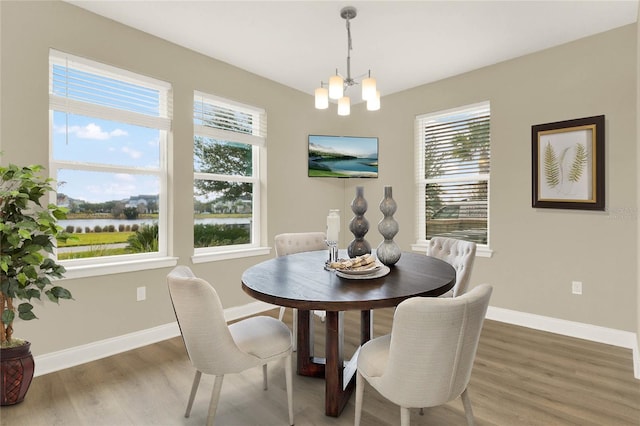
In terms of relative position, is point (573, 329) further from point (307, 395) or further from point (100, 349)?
point (100, 349)

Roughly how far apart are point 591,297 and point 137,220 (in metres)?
4.09

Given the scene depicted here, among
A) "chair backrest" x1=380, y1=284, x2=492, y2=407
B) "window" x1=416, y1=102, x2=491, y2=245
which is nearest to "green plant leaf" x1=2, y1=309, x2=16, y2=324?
"chair backrest" x1=380, y1=284, x2=492, y2=407

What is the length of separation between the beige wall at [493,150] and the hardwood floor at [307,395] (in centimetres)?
43

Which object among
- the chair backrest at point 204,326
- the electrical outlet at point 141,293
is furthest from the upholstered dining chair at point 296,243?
the chair backrest at point 204,326

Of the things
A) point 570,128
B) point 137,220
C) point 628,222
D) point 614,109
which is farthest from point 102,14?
point 628,222

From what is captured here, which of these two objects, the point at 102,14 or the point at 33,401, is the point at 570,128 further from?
the point at 33,401

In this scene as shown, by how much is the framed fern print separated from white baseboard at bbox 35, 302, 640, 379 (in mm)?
1081

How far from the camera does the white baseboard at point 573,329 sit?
2847mm

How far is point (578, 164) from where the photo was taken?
3.09 m

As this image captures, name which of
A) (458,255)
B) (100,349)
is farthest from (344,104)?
(100,349)

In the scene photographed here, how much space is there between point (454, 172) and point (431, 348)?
10.2 feet

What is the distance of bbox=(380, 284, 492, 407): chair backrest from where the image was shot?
49.4 inches

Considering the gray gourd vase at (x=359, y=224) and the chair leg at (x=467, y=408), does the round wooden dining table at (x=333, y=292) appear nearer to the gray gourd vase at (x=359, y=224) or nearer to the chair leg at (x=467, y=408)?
the gray gourd vase at (x=359, y=224)

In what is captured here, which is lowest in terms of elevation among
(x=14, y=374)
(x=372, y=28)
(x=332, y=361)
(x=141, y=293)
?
(x=14, y=374)
